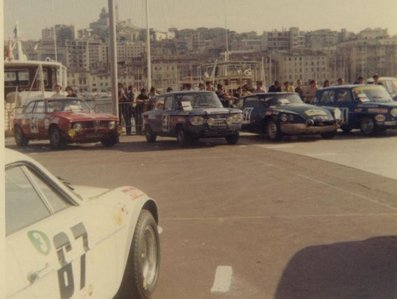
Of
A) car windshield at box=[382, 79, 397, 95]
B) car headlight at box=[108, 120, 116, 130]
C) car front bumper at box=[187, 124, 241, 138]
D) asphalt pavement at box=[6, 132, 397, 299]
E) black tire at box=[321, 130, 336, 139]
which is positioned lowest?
asphalt pavement at box=[6, 132, 397, 299]

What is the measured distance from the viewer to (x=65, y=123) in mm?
16156

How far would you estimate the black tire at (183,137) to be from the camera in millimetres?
15812

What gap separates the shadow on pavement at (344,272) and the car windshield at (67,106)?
11.9 meters

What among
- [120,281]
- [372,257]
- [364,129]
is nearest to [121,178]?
[372,257]

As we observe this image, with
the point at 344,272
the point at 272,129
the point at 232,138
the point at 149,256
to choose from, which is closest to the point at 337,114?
the point at 272,129

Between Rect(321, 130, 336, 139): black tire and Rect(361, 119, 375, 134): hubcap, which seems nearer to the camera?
Rect(321, 130, 336, 139): black tire

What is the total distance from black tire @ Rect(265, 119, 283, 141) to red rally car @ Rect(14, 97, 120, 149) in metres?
3.96

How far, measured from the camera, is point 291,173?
10.9 meters

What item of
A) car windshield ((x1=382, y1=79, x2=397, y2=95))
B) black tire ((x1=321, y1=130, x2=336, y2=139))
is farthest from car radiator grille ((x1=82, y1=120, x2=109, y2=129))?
car windshield ((x1=382, y1=79, x2=397, y2=95))

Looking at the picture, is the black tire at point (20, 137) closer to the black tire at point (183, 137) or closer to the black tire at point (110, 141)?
the black tire at point (110, 141)

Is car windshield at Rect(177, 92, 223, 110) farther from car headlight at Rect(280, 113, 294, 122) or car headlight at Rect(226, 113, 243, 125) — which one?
car headlight at Rect(280, 113, 294, 122)

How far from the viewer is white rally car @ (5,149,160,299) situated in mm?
2900

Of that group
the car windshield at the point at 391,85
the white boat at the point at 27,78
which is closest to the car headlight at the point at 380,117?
the car windshield at the point at 391,85

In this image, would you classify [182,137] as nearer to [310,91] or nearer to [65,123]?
[65,123]
